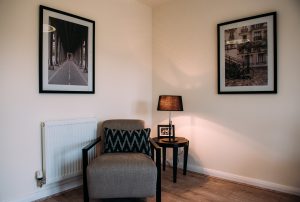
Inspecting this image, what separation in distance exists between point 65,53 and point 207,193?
2.18 m

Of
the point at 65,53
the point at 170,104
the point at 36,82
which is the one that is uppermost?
the point at 65,53

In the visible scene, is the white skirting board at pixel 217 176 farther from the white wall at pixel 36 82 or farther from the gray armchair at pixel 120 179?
the gray armchair at pixel 120 179

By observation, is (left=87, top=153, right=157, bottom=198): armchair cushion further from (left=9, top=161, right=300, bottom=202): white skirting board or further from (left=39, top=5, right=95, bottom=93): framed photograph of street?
(left=39, top=5, right=95, bottom=93): framed photograph of street

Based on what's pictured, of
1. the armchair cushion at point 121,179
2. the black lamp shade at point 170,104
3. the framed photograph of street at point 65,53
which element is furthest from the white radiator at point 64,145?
the black lamp shade at point 170,104

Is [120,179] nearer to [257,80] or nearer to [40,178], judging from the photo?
[40,178]

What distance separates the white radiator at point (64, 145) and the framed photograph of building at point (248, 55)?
5.76 ft

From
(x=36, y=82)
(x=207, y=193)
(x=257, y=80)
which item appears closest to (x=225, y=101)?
(x=257, y=80)

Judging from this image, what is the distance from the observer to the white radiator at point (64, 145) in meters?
2.30

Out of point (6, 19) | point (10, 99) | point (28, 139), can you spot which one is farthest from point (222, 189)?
point (6, 19)

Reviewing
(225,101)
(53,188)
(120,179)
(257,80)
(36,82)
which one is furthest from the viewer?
(225,101)

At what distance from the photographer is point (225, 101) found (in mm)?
2895

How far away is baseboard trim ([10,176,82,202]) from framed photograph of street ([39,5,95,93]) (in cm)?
101

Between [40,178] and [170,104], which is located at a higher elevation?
[170,104]

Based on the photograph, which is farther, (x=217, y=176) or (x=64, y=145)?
(x=217, y=176)
